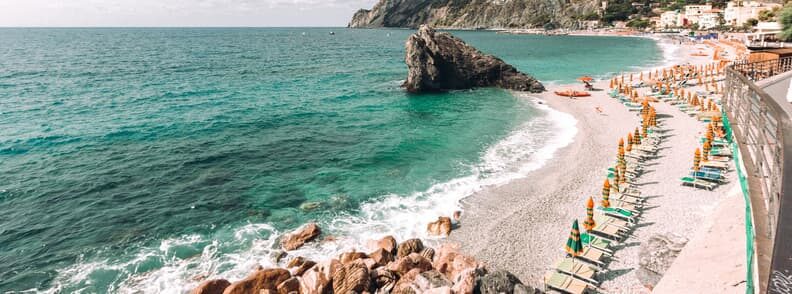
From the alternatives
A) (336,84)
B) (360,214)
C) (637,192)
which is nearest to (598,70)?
(336,84)

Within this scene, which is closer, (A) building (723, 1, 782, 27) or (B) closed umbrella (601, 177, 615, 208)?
(B) closed umbrella (601, 177, 615, 208)

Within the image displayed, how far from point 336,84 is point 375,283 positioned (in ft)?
159

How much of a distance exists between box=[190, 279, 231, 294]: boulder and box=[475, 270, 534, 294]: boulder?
8243 millimetres

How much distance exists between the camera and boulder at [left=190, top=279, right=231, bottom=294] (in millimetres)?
13906

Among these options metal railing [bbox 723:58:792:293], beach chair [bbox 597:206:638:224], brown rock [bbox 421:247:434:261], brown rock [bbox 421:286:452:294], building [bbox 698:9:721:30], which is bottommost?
brown rock [bbox 421:247:434:261]

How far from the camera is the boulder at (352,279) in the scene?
13.3 m

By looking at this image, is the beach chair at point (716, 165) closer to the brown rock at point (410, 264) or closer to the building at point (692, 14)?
the brown rock at point (410, 264)

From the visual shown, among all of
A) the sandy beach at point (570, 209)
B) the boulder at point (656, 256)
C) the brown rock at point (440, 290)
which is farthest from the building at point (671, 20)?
the brown rock at point (440, 290)

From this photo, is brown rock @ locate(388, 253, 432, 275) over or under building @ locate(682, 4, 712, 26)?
under

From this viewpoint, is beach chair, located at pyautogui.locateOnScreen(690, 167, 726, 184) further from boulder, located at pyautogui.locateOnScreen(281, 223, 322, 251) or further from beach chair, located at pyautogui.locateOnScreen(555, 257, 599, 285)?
boulder, located at pyautogui.locateOnScreen(281, 223, 322, 251)

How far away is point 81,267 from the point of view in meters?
16.5

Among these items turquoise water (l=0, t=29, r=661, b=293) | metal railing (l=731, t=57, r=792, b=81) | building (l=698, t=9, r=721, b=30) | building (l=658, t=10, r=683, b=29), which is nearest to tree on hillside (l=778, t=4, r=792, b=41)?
metal railing (l=731, t=57, r=792, b=81)

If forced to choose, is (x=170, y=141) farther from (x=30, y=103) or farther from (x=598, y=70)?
(x=598, y=70)

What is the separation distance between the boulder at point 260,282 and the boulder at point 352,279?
200 cm
